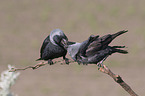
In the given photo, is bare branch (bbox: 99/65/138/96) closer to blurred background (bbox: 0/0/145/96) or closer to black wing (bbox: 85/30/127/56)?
black wing (bbox: 85/30/127/56)

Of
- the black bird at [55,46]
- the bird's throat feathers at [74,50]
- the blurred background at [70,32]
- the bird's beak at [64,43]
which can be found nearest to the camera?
the bird's throat feathers at [74,50]

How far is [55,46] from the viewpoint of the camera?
3.80m

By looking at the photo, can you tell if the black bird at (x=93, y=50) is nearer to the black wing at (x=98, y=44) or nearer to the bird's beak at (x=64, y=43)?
the black wing at (x=98, y=44)

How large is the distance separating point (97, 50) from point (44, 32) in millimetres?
27660

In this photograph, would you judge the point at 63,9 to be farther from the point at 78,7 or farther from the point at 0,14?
the point at 0,14

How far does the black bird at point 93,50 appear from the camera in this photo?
275cm

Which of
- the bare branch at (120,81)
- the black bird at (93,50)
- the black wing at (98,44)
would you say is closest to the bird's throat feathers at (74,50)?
the black bird at (93,50)

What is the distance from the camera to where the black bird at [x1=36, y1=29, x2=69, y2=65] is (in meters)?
3.37

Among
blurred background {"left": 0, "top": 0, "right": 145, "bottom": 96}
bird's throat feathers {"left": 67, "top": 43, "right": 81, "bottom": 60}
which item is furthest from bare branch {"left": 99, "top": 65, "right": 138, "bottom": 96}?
blurred background {"left": 0, "top": 0, "right": 145, "bottom": 96}

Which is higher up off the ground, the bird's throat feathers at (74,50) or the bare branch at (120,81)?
the bird's throat feathers at (74,50)

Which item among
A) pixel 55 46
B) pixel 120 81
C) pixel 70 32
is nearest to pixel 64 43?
pixel 55 46

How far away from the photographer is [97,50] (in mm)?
2820

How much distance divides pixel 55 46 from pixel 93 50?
1044 millimetres

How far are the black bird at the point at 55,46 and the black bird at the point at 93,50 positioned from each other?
225 millimetres
